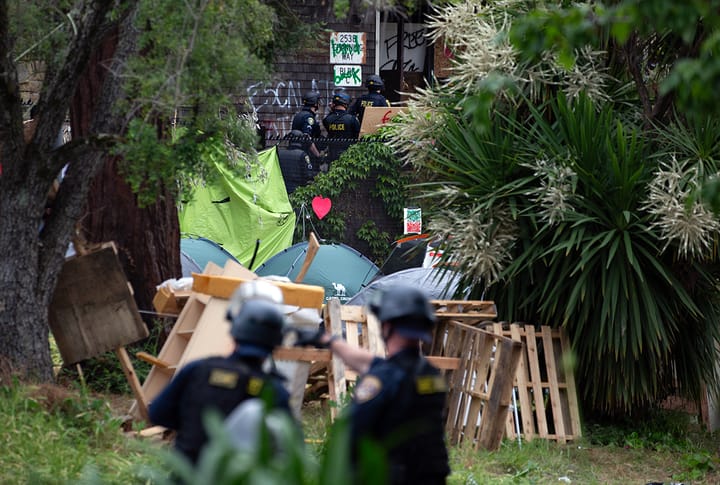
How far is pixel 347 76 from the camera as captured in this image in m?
19.4

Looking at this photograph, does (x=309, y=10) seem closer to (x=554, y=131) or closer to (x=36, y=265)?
(x=554, y=131)

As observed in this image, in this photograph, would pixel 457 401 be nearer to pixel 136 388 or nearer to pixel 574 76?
pixel 136 388

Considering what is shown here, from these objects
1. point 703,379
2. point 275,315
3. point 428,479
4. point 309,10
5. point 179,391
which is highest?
point 309,10

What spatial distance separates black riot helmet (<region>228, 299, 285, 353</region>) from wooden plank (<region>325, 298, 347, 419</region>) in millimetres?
3909

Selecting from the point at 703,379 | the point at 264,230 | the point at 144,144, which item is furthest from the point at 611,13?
the point at 264,230

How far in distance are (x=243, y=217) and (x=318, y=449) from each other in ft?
29.4

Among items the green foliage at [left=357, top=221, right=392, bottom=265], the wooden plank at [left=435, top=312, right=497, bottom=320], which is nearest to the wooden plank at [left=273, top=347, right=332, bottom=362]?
the wooden plank at [left=435, top=312, right=497, bottom=320]

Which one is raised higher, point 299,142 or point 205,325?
point 299,142

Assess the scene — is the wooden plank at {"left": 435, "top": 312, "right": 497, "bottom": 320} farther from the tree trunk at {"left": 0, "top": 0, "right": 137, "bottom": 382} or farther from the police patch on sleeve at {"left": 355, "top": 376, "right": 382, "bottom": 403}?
the police patch on sleeve at {"left": 355, "top": 376, "right": 382, "bottom": 403}

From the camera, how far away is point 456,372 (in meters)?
8.97

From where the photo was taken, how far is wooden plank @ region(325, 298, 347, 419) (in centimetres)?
802

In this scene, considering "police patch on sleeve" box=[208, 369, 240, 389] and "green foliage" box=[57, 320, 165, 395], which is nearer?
"police patch on sleeve" box=[208, 369, 240, 389]

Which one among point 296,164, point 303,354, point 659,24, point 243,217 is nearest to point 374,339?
point 303,354

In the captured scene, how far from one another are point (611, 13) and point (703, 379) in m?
Answer: 7.17
